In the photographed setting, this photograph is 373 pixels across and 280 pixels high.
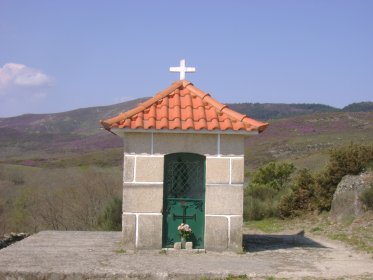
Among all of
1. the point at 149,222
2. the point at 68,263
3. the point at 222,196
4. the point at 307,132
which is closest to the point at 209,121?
the point at 222,196

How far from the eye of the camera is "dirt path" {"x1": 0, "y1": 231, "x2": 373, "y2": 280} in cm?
840

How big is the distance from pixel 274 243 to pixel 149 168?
3771 millimetres

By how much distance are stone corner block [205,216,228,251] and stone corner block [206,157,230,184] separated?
82 cm

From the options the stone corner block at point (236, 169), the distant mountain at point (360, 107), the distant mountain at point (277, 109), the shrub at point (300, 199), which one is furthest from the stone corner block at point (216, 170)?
the distant mountain at point (360, 107)

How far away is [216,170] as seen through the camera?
427 inches

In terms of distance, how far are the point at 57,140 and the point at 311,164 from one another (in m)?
38.2

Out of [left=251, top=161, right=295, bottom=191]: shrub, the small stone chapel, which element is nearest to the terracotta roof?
the small stone chapel

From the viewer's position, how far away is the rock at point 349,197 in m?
16.3

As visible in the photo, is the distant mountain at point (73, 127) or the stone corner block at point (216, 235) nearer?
the stone corner block at point (216, 235)

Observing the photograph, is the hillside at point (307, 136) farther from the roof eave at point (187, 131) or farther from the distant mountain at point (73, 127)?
the roof eave at point (187, 131)

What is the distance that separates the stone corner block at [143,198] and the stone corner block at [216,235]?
107 centimetres

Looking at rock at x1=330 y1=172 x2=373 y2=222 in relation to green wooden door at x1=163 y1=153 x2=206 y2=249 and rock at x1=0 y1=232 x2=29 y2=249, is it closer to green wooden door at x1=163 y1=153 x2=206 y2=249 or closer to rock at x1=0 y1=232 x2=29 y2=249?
green wooden door at x1=163 y1=153 x2=206 y2=249

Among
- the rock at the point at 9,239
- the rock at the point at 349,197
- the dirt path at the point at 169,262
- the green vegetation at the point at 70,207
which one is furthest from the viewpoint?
the green vegetation at the point at 70,207

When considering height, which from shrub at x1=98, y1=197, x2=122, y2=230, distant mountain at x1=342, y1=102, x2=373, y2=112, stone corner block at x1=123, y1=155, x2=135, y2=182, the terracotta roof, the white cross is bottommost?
shrub at x1=98, y1=197, x2=122, y2=230
